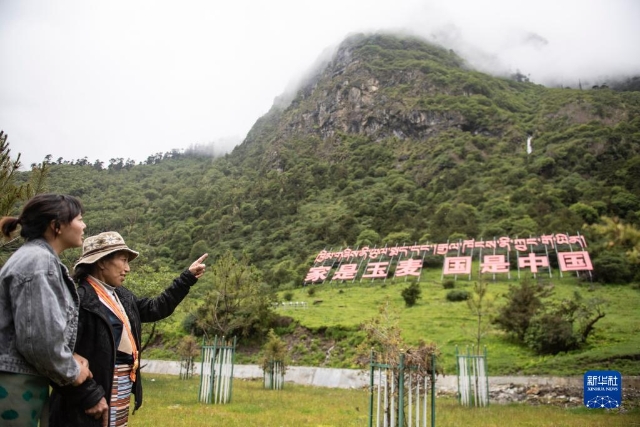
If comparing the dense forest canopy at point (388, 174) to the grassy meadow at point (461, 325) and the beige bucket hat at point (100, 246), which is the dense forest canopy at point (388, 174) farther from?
the beige bucket hat at point (100, 246)

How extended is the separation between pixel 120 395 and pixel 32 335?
1188 millimetres

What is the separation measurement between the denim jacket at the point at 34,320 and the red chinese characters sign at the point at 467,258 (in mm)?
37811

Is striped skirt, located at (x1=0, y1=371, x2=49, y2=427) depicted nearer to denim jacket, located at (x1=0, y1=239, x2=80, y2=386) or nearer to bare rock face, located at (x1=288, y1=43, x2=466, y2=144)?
denim jacket, located at (x1=0, y1=239, x2=80, y2=386)

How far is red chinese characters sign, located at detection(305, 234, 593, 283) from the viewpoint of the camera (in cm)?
3941

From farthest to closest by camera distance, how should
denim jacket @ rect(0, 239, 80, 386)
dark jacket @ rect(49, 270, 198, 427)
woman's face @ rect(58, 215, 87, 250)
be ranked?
woman's face @ rect(58, 215, 87, 250)
dark jacket @ rect(49, 270, 198, 427)
denim jacket @ rect(0, 239, 80, 386)

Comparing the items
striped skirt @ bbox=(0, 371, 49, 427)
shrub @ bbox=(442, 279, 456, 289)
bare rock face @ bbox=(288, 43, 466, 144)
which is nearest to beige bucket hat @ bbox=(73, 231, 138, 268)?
striped skirt @ bbox=(0, 371, 49, 427)

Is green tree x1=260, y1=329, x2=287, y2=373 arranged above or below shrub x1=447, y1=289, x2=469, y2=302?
below

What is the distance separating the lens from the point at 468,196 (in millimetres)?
72938

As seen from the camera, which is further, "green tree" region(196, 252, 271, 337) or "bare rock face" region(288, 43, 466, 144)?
"bare rock face" region(288, 43, 466, 144)

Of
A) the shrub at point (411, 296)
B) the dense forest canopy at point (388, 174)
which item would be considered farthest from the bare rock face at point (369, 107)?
the shrub at point (411, 296)

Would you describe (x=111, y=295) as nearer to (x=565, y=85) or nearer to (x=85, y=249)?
(x=85, y=249)

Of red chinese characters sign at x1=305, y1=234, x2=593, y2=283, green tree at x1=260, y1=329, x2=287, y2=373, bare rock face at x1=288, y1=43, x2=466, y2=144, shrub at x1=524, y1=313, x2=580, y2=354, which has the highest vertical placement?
bare rock face at x1=288, y1=43, x2=466, y2=144

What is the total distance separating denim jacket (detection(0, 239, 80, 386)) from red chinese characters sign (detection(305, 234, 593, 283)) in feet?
124

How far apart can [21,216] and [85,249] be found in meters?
0.72
